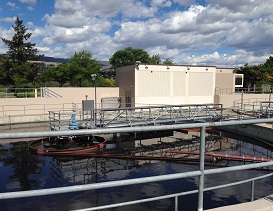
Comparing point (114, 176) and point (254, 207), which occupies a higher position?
point (254, 207)

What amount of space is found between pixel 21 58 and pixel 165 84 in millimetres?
23377

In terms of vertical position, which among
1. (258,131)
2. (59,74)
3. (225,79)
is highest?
(59,74)

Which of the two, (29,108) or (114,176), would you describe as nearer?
(114,176)

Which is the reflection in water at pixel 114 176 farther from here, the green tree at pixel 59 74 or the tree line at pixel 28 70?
the green tree at pixel 59 74

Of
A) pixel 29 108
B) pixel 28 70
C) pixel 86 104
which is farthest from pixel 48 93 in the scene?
pixel 86 104

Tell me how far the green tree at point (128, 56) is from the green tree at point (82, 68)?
25853mm

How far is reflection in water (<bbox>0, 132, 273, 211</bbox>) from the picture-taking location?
8.61 meters

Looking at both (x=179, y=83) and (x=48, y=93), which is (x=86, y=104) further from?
(x=179, y=83)

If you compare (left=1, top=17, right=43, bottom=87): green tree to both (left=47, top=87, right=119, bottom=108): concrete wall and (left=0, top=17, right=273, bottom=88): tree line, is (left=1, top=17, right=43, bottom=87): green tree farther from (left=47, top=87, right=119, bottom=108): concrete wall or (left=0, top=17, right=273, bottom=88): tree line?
(left=47, top=87, right=119, bottom=108): concrete wall

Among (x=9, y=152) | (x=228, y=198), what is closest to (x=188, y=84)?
(x=9, y=152)

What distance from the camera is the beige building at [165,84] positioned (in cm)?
3272

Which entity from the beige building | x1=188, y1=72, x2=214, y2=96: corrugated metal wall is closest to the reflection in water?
the beige building

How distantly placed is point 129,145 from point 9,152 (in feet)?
24.7

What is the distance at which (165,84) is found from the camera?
3397cm
